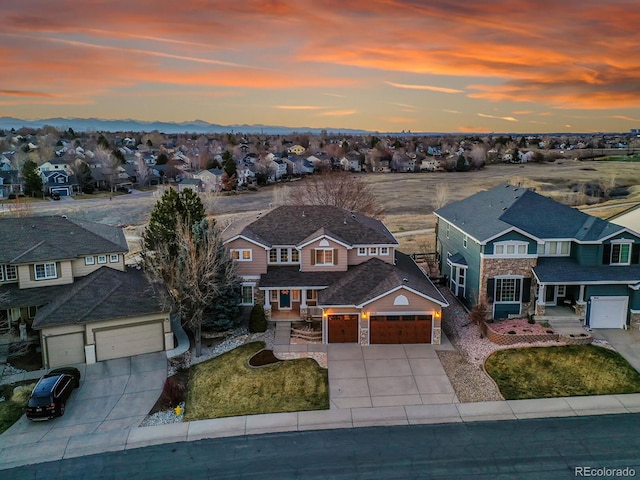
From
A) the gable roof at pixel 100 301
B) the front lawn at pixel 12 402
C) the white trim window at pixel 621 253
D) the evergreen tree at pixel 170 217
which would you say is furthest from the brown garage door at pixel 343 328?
the white trim window at pixel 621 253

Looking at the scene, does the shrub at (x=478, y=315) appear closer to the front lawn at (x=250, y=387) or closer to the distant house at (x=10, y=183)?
the front lawn at (x=250, y=387)

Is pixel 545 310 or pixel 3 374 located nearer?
pixel 3 374

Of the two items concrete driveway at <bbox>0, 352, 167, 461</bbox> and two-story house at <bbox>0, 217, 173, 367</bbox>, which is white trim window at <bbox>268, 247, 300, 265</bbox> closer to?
two-story house at <bbox>0, 217, 173, 367</bbox>

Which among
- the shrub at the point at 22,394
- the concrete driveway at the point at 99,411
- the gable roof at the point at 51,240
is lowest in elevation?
the concrete driveway at the point at 99,411

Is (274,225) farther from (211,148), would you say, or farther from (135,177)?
(211,148)

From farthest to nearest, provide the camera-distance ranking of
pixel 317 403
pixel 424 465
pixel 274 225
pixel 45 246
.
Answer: pixel 274 225 < pixel 45 246 < pixel 317 403 < pixel 424 465

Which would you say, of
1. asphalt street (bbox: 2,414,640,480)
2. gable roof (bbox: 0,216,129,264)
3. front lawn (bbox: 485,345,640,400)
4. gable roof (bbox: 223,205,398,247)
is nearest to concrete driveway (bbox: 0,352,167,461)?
asphalt street (bbox: 2,414,640,480)

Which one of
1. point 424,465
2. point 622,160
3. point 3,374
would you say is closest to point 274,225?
point 3,374

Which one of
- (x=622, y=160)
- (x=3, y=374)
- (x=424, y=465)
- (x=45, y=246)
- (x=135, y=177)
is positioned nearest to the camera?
(x=424, y=465)
